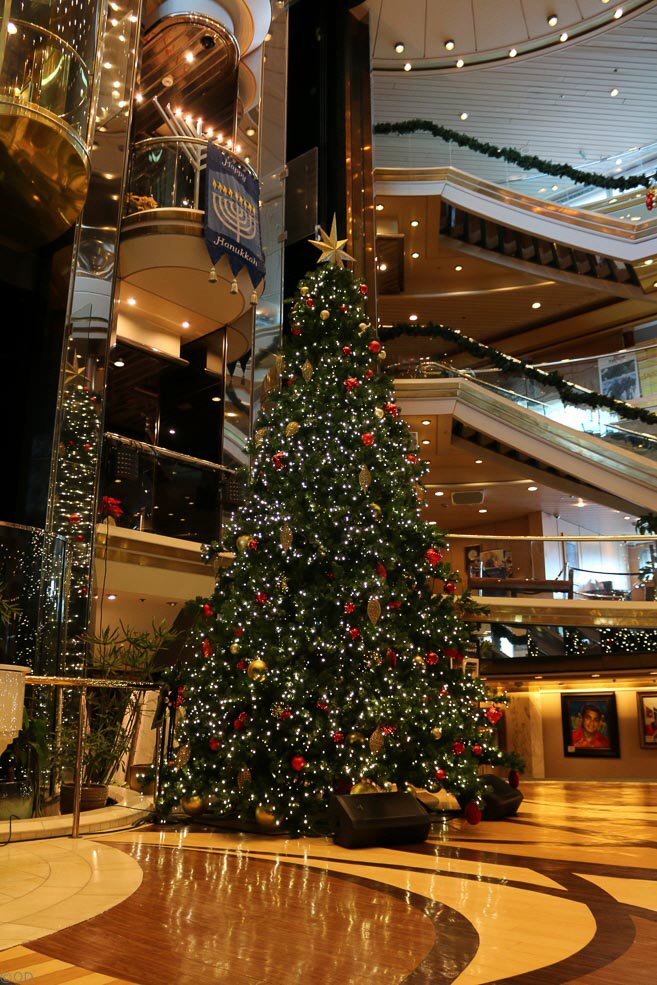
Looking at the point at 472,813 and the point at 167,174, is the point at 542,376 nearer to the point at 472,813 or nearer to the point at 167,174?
the point at 167,174

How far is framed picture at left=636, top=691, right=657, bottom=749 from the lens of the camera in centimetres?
1279

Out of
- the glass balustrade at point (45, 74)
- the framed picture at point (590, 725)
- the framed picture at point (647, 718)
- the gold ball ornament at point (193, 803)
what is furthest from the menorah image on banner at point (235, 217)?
the framed picture at point (647, 718)

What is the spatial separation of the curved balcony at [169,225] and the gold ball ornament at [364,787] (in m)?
5.46

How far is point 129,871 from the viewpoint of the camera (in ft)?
11.0

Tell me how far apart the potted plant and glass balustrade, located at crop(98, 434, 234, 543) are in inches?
76.3

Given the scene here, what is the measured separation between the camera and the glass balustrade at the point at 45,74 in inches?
193

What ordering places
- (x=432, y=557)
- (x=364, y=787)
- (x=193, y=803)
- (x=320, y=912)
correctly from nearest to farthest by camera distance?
(x=320, y=912) < (x=364, y=787) < (x=193, y=803) < (x=432, y=557)

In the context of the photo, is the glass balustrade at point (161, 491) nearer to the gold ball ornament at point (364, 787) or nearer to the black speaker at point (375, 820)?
the gold ball ornament at point (364, 787)

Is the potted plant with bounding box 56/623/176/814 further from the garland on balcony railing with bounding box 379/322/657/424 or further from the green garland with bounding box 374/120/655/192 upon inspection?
the green garland with bounding box 374/120/655/192

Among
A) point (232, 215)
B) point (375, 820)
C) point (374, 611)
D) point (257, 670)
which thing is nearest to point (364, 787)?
point (375, 820)

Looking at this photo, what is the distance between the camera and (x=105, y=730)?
18.1 feet

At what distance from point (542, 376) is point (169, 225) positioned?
7755 millimetres

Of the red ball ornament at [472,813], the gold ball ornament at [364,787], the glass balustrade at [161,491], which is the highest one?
the glass balustrade at [161,491]

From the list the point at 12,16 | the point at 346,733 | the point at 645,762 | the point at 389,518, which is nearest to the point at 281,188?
the point at 12,16
